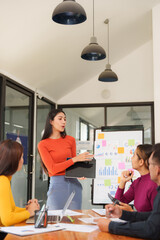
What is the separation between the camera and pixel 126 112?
631 cm

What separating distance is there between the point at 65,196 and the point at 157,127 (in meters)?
1.98

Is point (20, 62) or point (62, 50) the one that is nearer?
point (20, 62)

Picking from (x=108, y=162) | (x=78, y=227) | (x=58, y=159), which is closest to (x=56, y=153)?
(x=58, y=159)

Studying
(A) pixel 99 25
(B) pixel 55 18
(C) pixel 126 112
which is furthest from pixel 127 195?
(C) pixel 126 112

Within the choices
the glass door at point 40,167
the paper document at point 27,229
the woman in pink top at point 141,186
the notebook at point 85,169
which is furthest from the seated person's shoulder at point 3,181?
the glass door at point 40,167

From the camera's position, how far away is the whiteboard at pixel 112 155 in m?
3.73

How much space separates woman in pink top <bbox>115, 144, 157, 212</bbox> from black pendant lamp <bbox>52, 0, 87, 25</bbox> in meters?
1.06

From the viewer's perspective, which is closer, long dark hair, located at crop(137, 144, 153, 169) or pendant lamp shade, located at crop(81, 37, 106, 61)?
long dark hair, located at crop(137, 144, 153, 169)

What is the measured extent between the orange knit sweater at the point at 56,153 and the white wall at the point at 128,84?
357cm

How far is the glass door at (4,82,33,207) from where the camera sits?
14.3 ft

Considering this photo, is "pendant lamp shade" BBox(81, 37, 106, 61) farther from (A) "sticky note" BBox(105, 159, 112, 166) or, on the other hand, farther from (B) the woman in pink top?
(B) the woman in pink top

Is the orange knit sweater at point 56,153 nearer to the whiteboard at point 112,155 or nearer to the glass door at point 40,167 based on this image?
the whiteboard at point 112,155

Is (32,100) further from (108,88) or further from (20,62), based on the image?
(108,88)

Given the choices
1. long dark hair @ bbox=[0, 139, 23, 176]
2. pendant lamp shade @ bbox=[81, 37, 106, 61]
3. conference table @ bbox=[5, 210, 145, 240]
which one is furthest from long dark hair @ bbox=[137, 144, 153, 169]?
pendant lamp shade @ bbox=[81, 37, 106, 61]
